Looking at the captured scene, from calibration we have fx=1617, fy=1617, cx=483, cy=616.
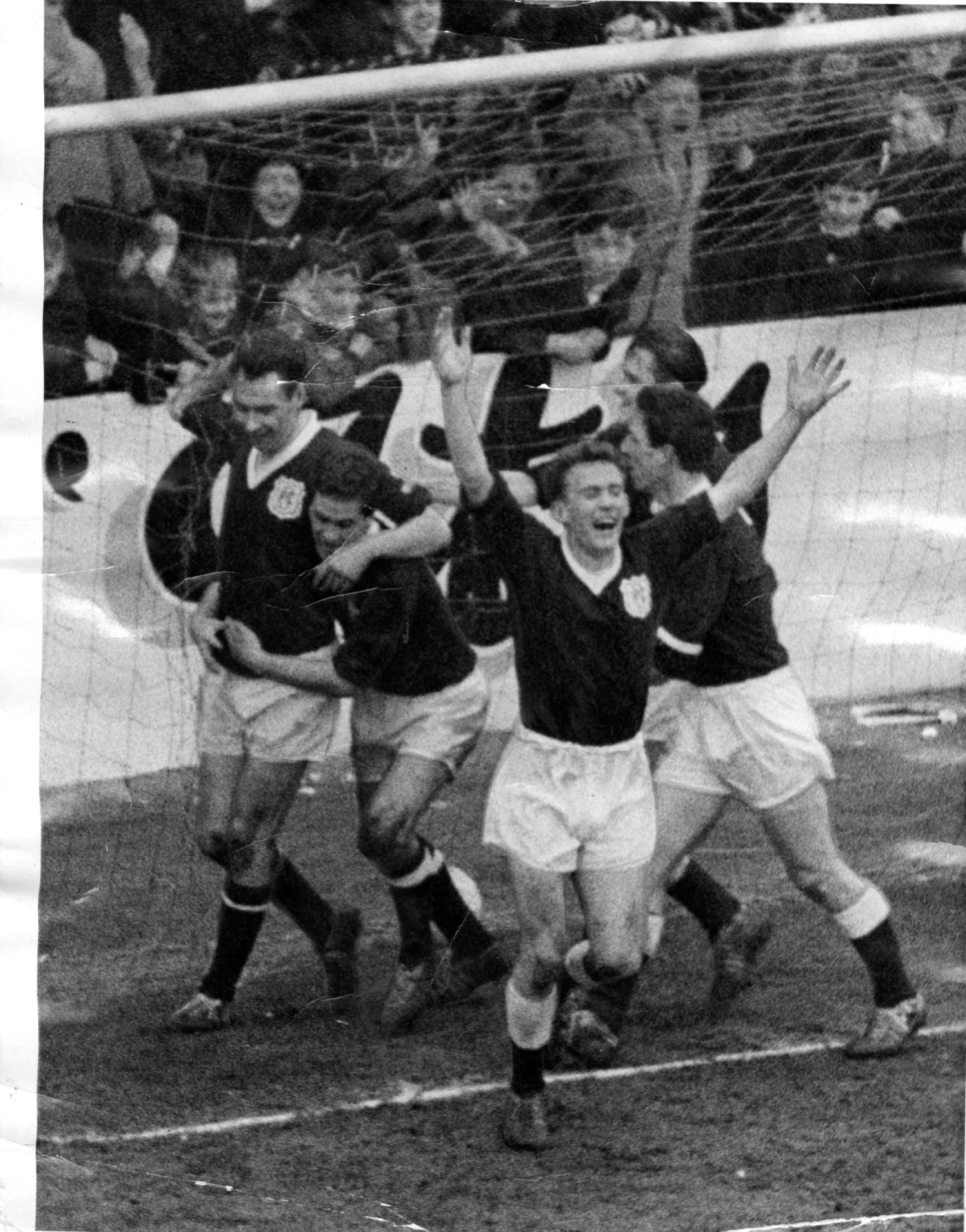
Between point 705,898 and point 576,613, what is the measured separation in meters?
0.47

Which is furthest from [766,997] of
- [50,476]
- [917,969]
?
[50,476]

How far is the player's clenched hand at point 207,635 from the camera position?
7.54 feet

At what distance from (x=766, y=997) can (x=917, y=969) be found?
0.23 metres

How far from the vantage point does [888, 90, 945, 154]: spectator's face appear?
2340 mm

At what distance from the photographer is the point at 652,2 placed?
90.0 inches

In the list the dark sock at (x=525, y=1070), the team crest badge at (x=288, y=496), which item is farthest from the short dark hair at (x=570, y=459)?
the dark sock at (x=525, y=1070)

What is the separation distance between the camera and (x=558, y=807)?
2.30 meters

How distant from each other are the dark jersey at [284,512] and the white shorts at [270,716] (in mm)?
121

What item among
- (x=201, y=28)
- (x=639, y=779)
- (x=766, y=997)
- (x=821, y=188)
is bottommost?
(x=766, y=997)

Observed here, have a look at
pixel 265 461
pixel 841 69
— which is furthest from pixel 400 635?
pixel 841 69

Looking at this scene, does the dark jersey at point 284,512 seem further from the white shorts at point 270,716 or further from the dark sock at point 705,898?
the dark sock at point 705,898

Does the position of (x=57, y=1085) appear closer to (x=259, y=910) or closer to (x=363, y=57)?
(x=259, y=910)

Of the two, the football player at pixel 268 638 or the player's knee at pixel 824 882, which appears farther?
the player's knee at pixel 824 882

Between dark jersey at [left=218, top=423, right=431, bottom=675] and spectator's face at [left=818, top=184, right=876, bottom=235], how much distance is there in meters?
0.70
